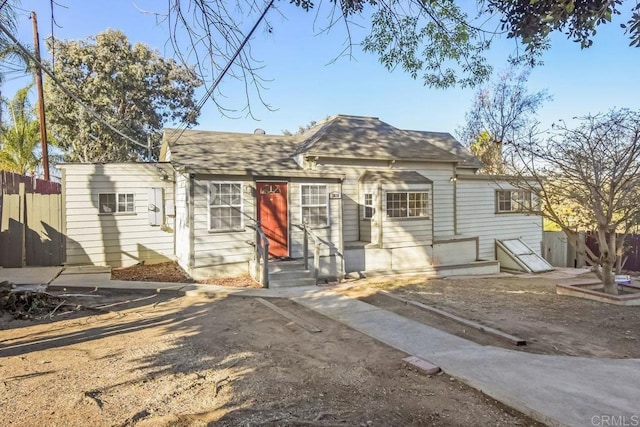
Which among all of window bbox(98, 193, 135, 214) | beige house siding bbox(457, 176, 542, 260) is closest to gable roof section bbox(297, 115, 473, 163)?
beige house siding bbox(457, 176, 542, 260)

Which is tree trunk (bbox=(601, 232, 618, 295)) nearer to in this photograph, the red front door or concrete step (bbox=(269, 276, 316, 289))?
concrete step (bbox=(269, 276, 316, 289))

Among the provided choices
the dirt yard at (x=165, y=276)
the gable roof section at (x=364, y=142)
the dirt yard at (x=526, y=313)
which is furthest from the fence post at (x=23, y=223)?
the dirt yard at (x=526, y=313)

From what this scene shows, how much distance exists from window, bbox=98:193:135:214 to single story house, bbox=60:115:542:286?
0.09ft

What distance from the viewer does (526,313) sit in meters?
7.50

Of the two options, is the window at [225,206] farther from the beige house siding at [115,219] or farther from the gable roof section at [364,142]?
the gable roof section at [364,142]

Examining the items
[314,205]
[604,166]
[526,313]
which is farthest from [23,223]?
[604,166]

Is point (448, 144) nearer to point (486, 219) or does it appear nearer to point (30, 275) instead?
point (486, 219)

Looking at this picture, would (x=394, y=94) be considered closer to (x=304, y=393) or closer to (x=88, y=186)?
(x=304, y=393)

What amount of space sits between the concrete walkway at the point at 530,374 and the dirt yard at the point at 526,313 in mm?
542

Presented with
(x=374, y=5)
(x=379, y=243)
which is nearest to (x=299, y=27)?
(x=374, y=5)

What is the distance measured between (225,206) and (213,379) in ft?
23.2

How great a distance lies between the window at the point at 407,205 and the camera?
12.8 m

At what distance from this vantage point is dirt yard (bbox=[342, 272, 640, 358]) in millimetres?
5629

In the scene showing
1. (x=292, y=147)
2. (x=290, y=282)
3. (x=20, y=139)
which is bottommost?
(x=290, y=282)
